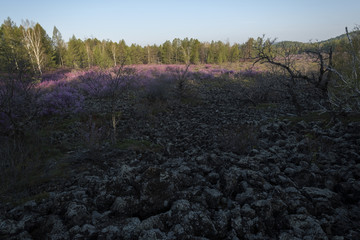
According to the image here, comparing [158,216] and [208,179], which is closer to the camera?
[158,216]

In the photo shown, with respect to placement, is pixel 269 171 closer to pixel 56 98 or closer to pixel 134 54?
pixel 56 98

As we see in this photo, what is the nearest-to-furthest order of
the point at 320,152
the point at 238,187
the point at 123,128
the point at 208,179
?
the point at 238,187, the point at 208,179, the point at 320,152, the point at 123,128

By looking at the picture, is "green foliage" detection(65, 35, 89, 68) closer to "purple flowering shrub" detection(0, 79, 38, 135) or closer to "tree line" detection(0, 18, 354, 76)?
"tree line" detection(0, 18, 354, 76)

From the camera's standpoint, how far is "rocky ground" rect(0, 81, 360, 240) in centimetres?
210

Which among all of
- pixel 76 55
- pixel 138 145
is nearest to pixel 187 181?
pixel 138 145

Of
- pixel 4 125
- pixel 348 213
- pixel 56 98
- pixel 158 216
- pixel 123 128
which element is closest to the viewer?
pixel 158 216

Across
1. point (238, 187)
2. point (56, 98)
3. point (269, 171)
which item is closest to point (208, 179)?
point (238, 187)

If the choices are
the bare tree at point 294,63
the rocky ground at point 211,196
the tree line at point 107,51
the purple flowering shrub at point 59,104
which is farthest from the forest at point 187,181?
the tree line at point 107,51

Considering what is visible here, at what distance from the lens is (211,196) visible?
8.42 feet

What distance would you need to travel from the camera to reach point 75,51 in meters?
41.0

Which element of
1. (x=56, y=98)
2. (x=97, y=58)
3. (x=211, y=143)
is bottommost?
(x=211, y=143)

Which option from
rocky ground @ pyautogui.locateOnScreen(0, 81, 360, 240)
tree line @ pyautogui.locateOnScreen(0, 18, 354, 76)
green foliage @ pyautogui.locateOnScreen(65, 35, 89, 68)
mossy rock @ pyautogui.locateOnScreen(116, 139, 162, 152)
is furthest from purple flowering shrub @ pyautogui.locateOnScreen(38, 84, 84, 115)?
green foliage @ pyautogui.locateOnScreen(65, 35, 89, 68)

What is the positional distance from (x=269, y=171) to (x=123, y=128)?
5.56 m

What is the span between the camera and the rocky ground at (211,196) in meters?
2.10
